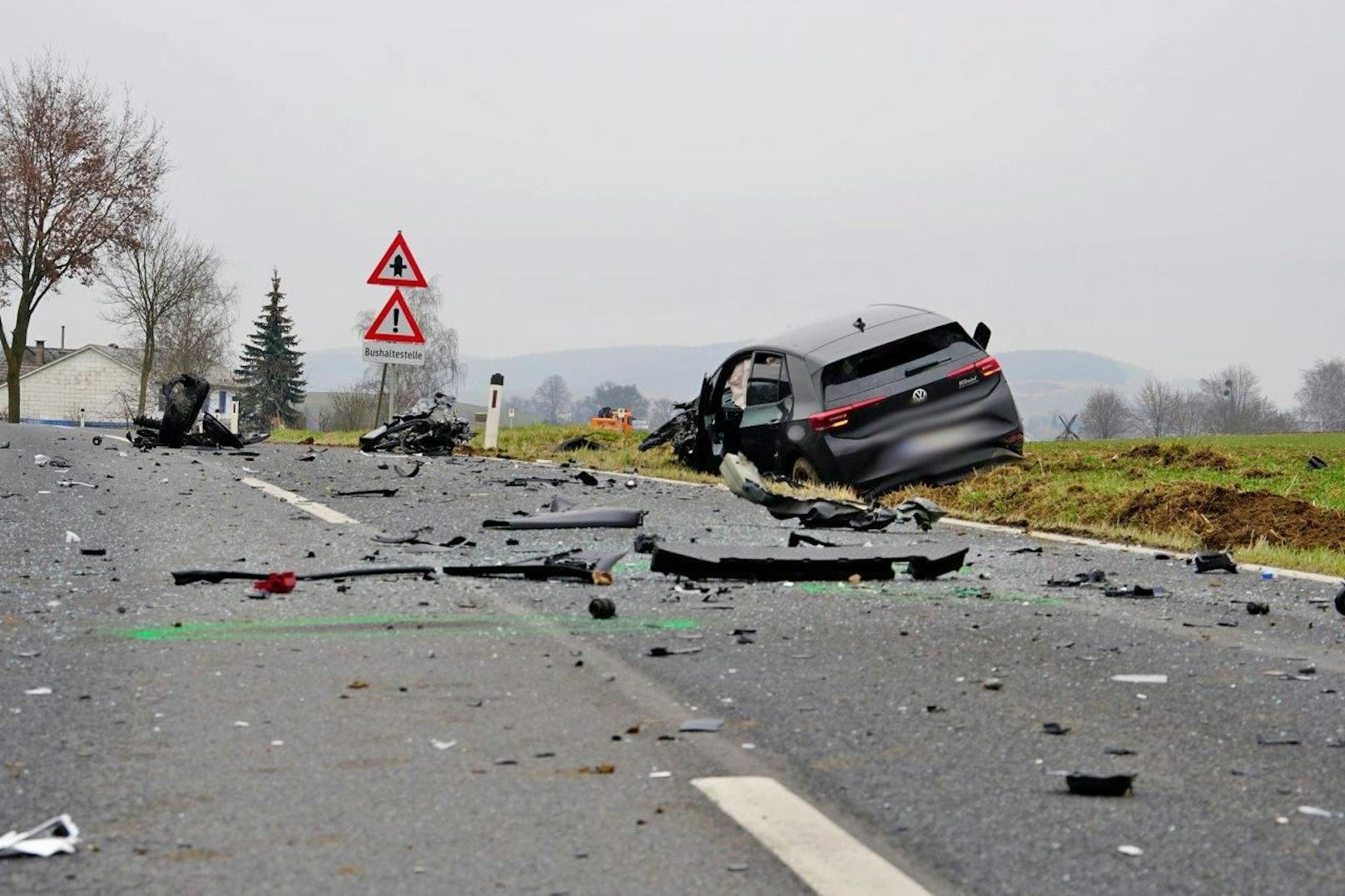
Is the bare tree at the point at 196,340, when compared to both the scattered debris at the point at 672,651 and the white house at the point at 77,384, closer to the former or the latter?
the white house at the point at 77,384

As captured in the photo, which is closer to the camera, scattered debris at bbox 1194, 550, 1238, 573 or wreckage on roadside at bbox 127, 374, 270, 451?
scattered debris at bbox 1194, 550, 1238, 573

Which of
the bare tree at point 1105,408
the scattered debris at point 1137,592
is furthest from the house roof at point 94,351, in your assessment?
the scattered debris at point 1137,592

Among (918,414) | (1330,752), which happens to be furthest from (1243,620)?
(918,414)

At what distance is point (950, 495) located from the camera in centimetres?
1363

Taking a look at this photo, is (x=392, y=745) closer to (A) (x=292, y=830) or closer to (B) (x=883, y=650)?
(A) (x=292, y=830)

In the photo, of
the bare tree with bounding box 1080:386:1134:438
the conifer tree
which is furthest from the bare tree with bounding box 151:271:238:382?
the bare tree with bounding box 1080:386:1134:438

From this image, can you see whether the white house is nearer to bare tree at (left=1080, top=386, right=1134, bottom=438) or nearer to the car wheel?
bare tree at (left=1080, top=386, right=1134, bottom=438)

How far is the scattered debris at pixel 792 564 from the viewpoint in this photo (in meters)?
7.00

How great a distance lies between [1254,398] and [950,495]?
103580 millimetres

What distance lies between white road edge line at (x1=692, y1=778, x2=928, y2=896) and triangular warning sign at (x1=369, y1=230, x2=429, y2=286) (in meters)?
17.7

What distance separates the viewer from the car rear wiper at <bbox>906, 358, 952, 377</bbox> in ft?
44.3

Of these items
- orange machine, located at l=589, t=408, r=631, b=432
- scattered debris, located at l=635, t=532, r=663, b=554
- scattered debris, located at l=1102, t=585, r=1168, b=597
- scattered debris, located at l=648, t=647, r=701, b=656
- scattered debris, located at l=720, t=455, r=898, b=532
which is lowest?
scattered debris, located at l=648, t=647, r=701, b=656

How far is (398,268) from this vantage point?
20.6m

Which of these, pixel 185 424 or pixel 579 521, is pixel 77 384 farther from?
pixel 579 521
